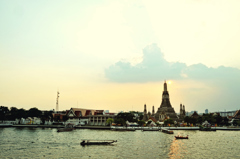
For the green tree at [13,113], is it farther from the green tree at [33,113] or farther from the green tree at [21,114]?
the green tree at [33,113]

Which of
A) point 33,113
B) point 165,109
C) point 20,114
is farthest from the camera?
point 165,109

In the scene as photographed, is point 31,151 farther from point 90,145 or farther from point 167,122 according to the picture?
point 167,122

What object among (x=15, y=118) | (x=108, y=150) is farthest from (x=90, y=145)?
(x=15, y=118)

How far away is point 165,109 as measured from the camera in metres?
180

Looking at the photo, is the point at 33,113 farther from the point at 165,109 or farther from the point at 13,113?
the point at 165,109

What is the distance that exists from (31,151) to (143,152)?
24427 mm

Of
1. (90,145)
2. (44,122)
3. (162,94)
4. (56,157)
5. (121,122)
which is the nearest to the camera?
(56,157)

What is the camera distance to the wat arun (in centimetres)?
17562

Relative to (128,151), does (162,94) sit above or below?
above

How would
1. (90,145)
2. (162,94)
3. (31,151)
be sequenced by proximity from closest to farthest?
(31,151) → (90,145) → (162,94)

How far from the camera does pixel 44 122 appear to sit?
516ft

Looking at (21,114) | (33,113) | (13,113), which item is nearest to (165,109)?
(33,113)

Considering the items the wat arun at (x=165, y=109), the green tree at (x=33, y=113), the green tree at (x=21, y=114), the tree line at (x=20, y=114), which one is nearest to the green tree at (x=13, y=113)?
the tree line at (x=20, y=114)

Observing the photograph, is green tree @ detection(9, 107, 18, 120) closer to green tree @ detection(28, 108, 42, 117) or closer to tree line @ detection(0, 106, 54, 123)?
tree line @ detection(0, 106, 54, 123)
